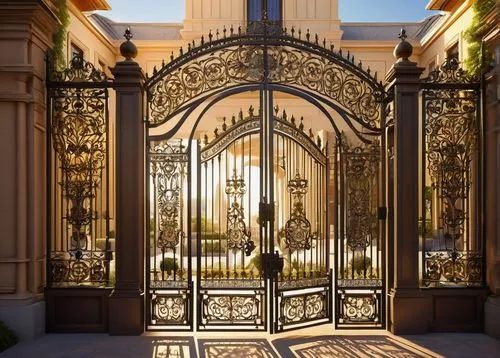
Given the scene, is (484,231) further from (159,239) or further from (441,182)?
(159,239)

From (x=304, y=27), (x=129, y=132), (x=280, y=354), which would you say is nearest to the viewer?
(x=280, y=354)

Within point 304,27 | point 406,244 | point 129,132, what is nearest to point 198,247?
point 129,132

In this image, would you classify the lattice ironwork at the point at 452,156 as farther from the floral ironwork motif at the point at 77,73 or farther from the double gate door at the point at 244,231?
the floral ironwork motif at the point at 77,73

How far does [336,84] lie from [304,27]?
47.3 feet

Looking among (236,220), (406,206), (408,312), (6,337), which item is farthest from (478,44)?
(6,337)

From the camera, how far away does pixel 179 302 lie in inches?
270

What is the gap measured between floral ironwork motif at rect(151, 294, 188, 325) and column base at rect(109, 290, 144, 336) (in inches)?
11.2

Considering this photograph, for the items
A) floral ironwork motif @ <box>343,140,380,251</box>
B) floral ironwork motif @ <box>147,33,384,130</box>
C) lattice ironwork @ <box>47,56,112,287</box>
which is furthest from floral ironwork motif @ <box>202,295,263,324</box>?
floral ironwork motif @ <box>147,33,384,130</box>

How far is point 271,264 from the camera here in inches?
267

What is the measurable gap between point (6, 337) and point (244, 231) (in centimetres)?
288

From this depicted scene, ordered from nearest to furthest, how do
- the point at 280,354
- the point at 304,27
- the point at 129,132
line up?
1. the point at 280,354
2. the point at 129,132
3. the point at 304,27

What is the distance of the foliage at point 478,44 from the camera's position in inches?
273

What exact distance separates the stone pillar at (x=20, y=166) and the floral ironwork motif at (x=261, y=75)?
142cm

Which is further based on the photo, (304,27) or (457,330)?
(304,27)
